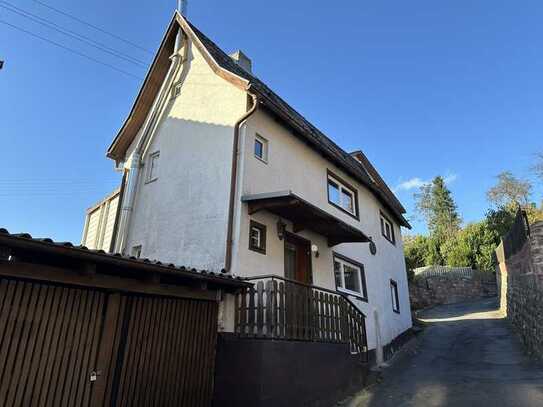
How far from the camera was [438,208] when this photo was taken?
5450 centimetres

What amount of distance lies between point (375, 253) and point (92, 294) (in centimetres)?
1240

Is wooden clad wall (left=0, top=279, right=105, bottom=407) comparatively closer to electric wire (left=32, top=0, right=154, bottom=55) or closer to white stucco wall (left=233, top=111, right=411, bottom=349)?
white stucco wall (left=233, top=111, right=411, bottom=349)

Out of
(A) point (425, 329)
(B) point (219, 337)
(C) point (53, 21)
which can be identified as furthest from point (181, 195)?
(A) point (425, 329)

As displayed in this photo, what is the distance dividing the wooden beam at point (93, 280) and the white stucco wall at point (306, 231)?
1.76 m

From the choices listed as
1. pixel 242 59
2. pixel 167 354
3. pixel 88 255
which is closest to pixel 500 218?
pixel 242 59

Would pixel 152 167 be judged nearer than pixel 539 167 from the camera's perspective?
Yes

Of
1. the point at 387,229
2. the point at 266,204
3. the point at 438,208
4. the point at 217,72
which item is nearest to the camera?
the point at 266,204

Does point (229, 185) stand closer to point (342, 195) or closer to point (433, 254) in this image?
point (342, 195)

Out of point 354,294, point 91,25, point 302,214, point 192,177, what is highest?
point 91,25

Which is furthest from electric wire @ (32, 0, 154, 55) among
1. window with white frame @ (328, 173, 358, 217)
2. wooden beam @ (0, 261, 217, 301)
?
wooden beam @ (0, 261, 217, 301)

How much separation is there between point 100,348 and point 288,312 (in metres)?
3.72

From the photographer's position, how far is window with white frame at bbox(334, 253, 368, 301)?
12711 mm

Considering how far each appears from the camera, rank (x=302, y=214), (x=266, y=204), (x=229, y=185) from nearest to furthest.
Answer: (x=266, y=204) → (x=229, y=185) → (x=302, y=214)

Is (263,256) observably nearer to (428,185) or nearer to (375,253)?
(375,253)
